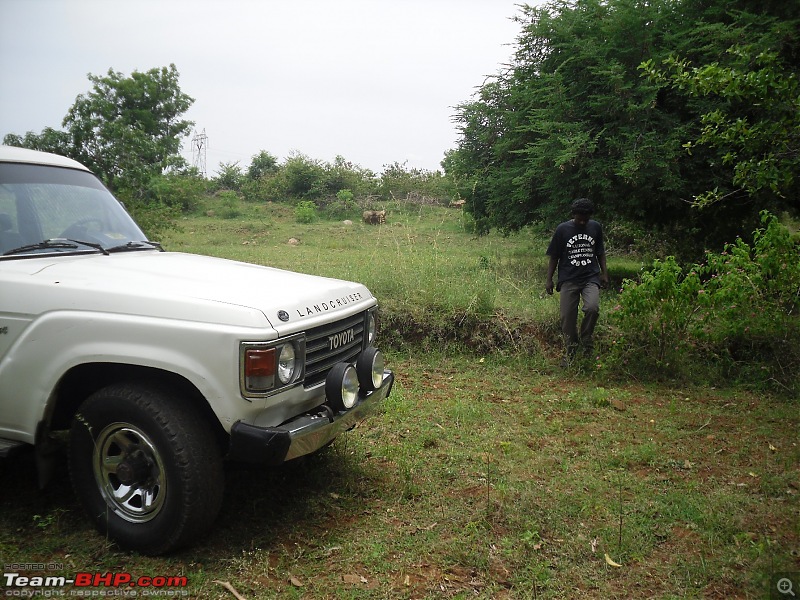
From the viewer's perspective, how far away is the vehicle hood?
2.87 meters

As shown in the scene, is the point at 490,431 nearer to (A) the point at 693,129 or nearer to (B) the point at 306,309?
(B) the point at 306,309

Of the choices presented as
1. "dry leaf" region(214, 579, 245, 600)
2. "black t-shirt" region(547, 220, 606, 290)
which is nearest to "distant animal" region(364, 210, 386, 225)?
"black t-shirt" region(547, 220, 606, 290)

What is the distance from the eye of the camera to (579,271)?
6.40 metres

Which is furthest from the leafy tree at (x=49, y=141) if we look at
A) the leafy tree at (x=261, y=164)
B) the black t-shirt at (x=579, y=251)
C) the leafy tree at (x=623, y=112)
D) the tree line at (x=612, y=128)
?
the leafy tree at (x=261, y=164)

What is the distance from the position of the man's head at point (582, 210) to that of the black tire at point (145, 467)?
4.65m

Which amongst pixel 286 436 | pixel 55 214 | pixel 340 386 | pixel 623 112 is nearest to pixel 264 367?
pixel 286 436

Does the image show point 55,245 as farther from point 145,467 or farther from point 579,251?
point 579,251

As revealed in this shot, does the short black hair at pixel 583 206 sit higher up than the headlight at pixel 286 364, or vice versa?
the short black hair at pixel 583 206

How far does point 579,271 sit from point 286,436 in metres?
4.40

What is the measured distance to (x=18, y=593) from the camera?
272 cm

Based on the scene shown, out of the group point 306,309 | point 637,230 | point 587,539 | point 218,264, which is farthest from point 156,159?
point 587,539

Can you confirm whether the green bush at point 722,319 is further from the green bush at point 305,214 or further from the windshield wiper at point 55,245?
the green bush at point 305,214

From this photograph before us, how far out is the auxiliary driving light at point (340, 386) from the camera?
315 cm

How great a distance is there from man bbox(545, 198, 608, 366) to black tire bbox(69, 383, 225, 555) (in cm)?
447
